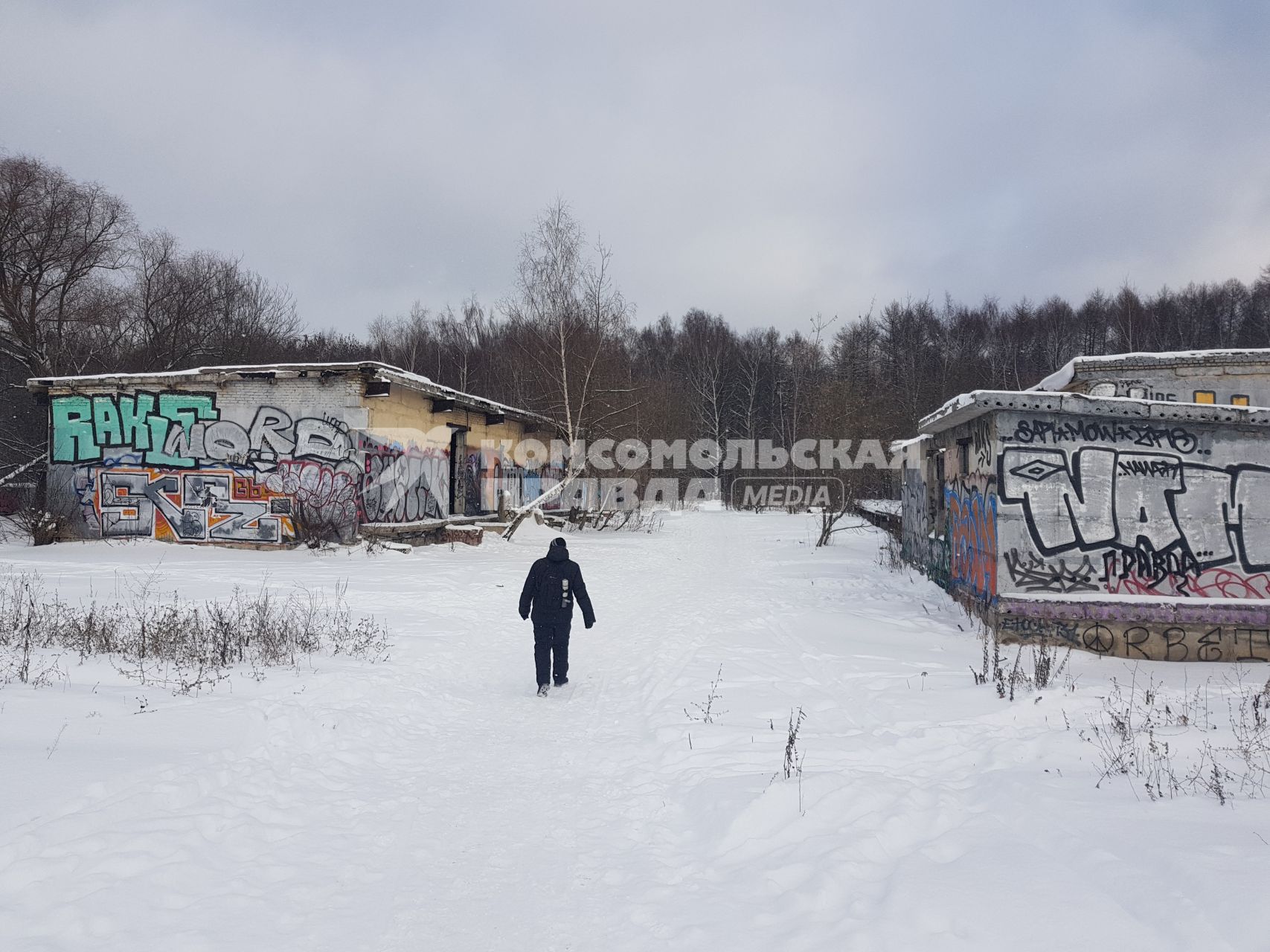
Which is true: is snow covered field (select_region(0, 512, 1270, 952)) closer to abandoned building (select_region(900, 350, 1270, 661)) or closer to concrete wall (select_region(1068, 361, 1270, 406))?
abandoned building (select_region(900, 350, 1270, 661))

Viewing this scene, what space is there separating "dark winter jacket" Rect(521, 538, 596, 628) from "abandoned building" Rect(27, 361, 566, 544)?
→ 10332 mm

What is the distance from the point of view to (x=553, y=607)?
7023 millimetres

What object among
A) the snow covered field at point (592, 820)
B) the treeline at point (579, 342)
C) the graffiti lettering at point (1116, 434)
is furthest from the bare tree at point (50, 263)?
the graffiti lettering at point (1116, 434)

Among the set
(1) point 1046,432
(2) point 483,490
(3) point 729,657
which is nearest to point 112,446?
(2) point 483,490

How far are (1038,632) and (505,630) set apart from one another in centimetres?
687

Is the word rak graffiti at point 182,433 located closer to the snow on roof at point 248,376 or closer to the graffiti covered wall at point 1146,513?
the snow on roof at point 248,376

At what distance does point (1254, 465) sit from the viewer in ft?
28.8

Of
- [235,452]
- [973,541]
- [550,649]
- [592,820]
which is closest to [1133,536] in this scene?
[973,541]

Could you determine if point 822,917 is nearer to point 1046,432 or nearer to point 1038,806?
point 1038,806

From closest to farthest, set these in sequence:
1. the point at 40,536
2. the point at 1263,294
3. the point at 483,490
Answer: the point at 40,536 < the point at 483,490 < the point at 1263,294

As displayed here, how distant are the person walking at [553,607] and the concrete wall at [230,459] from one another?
10605 mm

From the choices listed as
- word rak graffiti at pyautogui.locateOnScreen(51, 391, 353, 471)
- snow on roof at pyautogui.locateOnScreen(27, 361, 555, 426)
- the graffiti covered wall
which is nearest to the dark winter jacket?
the graffiti covered wall

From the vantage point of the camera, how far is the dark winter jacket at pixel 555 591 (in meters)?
7.01

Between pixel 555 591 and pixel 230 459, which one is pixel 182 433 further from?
pixel 555 591
